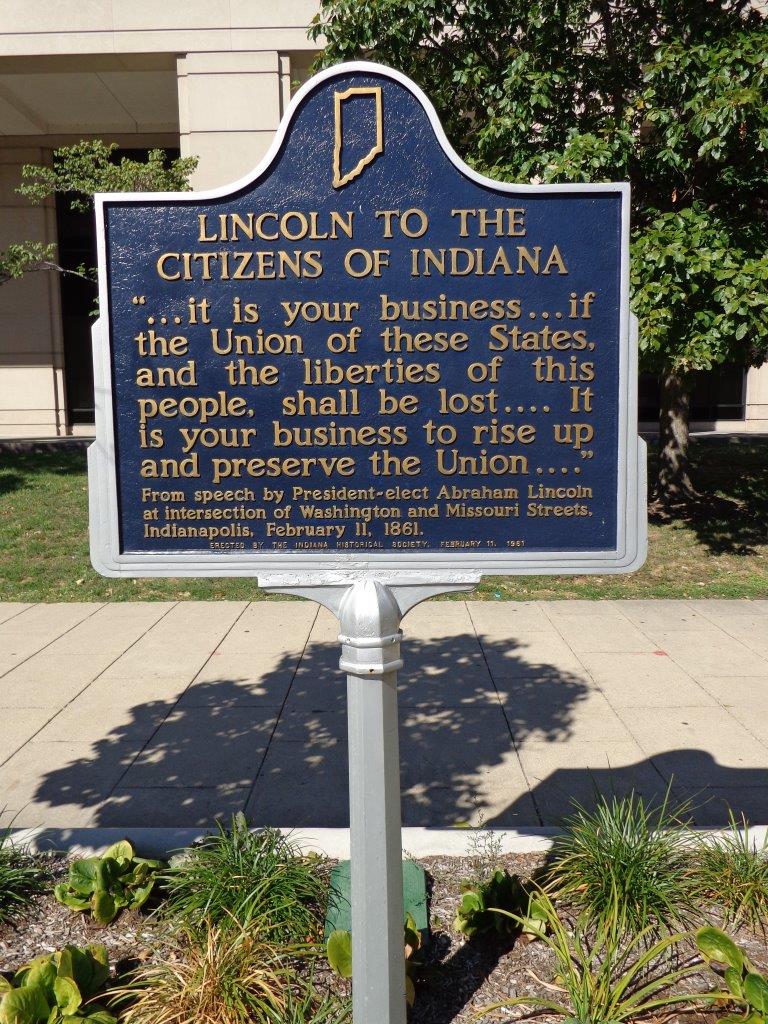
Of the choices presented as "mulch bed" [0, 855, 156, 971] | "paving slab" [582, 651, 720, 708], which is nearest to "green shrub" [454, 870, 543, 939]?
"mulch bed" [0, 855, 156, 971]

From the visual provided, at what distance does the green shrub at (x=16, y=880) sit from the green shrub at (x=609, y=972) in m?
1.83

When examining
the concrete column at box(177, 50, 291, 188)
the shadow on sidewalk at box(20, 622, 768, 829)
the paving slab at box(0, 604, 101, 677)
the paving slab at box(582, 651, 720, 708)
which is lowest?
the shadow on sidewalk at box(20, 622, 768, 829)

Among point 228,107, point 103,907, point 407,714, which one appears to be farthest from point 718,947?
point 228,107

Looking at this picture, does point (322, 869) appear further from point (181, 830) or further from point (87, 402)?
point (87, 402)

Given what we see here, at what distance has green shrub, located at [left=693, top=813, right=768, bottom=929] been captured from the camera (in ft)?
10.8

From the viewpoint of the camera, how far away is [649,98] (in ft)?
28.8

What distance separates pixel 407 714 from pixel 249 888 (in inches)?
103

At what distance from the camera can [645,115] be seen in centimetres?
912

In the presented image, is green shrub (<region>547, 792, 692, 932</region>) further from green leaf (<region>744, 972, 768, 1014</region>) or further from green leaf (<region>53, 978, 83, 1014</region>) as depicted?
green leaf (<region>53, 978, 83, 1014</region>)

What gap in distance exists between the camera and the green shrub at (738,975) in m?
2.67

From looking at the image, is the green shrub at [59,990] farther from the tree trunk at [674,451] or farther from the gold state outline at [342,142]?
the tree trunk at [674,451]

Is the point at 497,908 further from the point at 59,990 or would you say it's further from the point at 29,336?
the point at 29,336

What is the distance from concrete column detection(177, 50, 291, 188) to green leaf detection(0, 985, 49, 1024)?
46.1 feet

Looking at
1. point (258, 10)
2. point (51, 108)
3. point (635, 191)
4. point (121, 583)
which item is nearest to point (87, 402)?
point (51, 108)
